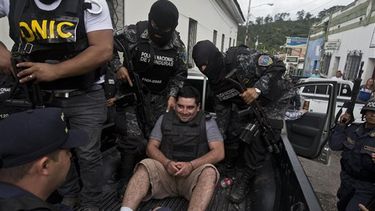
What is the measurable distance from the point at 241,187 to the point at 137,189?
92 centimetres

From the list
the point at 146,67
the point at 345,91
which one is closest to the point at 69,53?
the point at 146,67

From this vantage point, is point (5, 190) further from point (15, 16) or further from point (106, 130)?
point (106, 130)

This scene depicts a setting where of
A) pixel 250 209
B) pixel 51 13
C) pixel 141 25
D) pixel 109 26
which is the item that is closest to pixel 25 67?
pixel 51 13

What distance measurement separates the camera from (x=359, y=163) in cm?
265

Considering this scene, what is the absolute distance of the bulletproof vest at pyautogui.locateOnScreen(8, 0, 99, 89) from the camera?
1551mm

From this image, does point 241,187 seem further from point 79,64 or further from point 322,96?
point 322,96

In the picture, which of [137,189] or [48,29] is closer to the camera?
[48,29]

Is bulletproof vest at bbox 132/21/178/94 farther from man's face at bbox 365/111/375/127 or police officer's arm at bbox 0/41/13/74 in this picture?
man's face at bbox 365/111/375/127

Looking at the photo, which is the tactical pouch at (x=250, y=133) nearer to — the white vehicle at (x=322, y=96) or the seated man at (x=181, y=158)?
the seated man at (x=181, y=158)

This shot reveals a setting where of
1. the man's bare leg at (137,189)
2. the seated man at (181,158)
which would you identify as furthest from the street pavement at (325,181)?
the man's bare leg at (137,189)

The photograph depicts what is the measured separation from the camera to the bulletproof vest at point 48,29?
1.55m

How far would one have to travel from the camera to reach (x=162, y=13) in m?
2.35

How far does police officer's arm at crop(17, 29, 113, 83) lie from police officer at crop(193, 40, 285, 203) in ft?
3.67

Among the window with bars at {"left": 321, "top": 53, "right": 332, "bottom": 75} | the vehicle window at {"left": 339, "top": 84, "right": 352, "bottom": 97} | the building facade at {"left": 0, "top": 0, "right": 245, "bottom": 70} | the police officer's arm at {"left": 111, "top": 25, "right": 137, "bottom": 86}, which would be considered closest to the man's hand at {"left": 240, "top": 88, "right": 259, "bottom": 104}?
the police officer's arm at {"left": 111, "top": 25, "right": 137, "bottom": 86}
